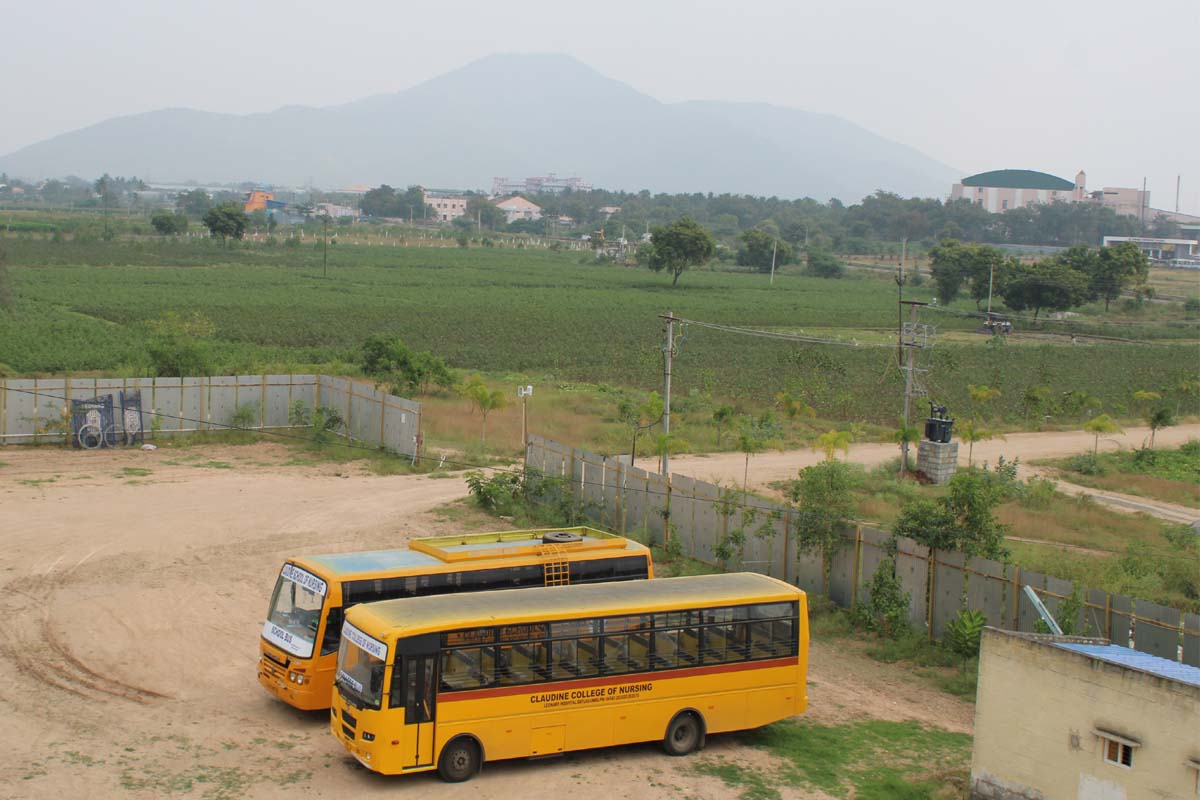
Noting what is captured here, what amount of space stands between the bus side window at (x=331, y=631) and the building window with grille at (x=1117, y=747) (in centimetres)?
907

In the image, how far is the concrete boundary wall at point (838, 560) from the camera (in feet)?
55.4

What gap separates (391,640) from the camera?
43.2 ft

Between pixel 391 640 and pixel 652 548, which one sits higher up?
pixel 391 640

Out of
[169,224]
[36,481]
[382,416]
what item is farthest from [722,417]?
[169,224]

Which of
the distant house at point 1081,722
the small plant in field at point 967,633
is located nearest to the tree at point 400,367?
the small plant in field at point 967,633

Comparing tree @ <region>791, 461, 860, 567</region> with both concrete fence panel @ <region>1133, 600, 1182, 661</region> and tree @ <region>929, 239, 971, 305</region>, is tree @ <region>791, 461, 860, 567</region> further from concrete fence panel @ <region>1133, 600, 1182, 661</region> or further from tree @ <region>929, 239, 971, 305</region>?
tree @ <region>929, 239, 971, 305</region>

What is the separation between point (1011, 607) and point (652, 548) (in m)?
8.92

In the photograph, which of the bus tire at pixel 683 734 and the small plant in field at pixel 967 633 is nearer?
the bus tire at pixel 683 734

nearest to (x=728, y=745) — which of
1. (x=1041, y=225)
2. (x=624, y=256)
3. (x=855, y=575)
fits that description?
(x=855, y=575)

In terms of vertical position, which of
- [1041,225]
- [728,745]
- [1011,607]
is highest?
[1041,225]

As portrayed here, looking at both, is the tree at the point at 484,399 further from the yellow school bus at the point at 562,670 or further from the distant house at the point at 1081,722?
the distant house at the point at 1081,722

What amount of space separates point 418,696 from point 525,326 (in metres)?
60.1

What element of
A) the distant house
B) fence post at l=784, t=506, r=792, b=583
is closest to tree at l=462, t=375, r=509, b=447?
fence post at l=784, t=506, r=792, b=583

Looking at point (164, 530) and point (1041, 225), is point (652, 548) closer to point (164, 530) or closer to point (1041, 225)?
point (164, 530)
